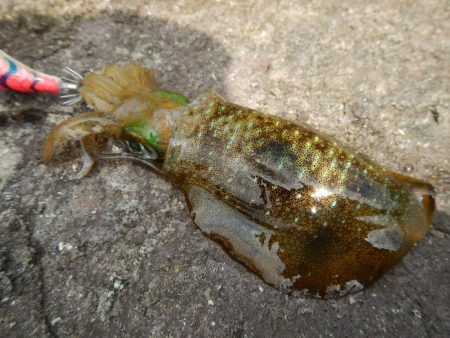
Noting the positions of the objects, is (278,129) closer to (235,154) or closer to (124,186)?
(235,154)

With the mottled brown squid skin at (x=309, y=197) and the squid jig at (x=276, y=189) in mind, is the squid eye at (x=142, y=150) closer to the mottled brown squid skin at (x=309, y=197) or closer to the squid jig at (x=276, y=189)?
the squid jig at (x=276, y=189)

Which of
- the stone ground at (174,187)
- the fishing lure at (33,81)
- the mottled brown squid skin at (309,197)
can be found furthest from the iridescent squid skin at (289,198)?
the fishing lure at (33,81)

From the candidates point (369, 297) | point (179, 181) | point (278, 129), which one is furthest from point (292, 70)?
point (369, 297)

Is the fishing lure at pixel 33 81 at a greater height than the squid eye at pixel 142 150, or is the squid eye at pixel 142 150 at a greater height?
the fishing lure at pixel 33 81

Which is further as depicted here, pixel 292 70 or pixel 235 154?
pixel 292 70

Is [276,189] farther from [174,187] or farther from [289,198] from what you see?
[174,187]
